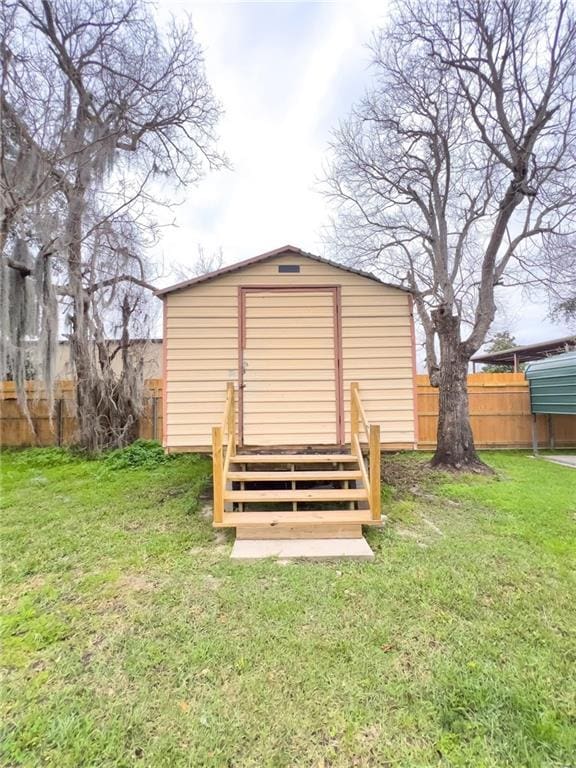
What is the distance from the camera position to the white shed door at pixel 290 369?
4.92m

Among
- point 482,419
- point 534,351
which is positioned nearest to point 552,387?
point 482,419

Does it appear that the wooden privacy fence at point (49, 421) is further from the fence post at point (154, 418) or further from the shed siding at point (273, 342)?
the shed siding at point (273, 342)

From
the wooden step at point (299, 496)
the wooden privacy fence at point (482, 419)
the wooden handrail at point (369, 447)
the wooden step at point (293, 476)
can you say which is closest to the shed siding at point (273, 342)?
the wooden handrail at point (369, 447)

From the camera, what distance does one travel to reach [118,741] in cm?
164

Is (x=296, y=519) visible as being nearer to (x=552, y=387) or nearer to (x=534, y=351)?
(x=552, y=387)

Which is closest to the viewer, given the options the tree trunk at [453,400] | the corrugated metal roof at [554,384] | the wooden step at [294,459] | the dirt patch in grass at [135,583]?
the dirt patch in grass at [135,583]

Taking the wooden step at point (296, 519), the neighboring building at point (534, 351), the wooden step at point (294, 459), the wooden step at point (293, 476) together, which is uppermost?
the neighboring building at point (534, 351)

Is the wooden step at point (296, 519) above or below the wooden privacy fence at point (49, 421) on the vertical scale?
below

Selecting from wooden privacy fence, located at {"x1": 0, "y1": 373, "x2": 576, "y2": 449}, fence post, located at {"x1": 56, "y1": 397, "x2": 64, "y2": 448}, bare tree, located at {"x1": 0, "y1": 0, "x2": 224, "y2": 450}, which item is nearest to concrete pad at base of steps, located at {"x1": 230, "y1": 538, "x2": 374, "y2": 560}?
bare tree, located at {"x1": 0, "y1": 0, "x2": 224, "y2": 450}

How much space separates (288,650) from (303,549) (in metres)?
1.32

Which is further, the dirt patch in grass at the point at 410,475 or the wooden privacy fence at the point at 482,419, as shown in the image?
the wooden privacy fence at the point at 482,419

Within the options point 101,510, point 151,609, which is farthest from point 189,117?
point 151,609

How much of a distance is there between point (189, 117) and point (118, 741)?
32.2ft

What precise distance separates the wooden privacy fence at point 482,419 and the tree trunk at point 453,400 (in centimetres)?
204
